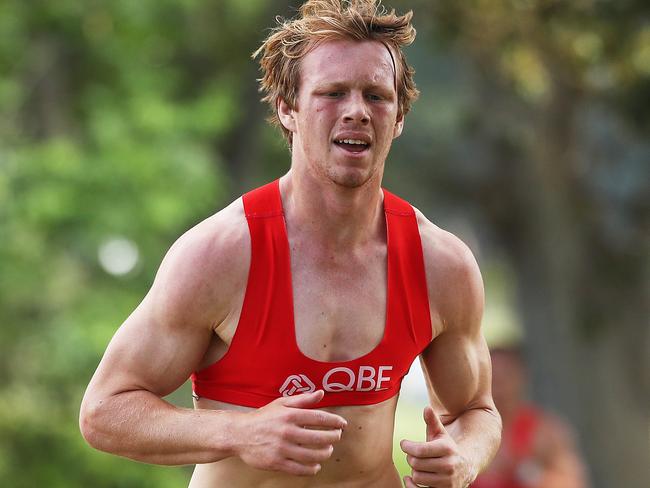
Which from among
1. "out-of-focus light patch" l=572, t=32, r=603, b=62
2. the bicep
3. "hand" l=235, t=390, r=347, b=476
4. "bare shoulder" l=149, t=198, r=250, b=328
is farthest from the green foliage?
"hand" l=235, t=390, r=347, b=476

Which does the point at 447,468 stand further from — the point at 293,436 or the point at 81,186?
the point at 81,186

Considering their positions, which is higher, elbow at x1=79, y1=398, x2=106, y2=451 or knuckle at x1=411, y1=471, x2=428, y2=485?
elbow at x1=79, y1=398, x2=106, y2=451

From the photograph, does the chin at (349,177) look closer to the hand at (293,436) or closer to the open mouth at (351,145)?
the open mouth at (351,145)

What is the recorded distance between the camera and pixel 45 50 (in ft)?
42.3

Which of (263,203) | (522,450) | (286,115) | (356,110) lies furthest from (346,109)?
(522,450)

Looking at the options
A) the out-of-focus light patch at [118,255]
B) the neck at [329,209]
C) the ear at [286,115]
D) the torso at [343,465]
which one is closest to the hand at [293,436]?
the torso at [343,465]

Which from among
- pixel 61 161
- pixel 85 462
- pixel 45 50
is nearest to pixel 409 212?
pixel 61 161

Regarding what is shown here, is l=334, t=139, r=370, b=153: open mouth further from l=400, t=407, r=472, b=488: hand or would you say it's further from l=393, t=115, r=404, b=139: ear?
l=400, t=407, r=472, b=488: hand

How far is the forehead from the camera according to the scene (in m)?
3.80

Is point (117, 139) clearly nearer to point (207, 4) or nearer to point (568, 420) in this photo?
point (207, 4)

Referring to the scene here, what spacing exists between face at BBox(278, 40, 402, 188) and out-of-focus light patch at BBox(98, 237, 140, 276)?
794 cm

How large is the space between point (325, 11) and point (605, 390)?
10.5 m

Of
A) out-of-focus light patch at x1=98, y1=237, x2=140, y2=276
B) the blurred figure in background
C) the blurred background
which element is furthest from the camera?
out-of-focus light patch at x1=98, y1=237, x2=140, y2=276

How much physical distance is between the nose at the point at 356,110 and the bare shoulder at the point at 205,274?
45cm
